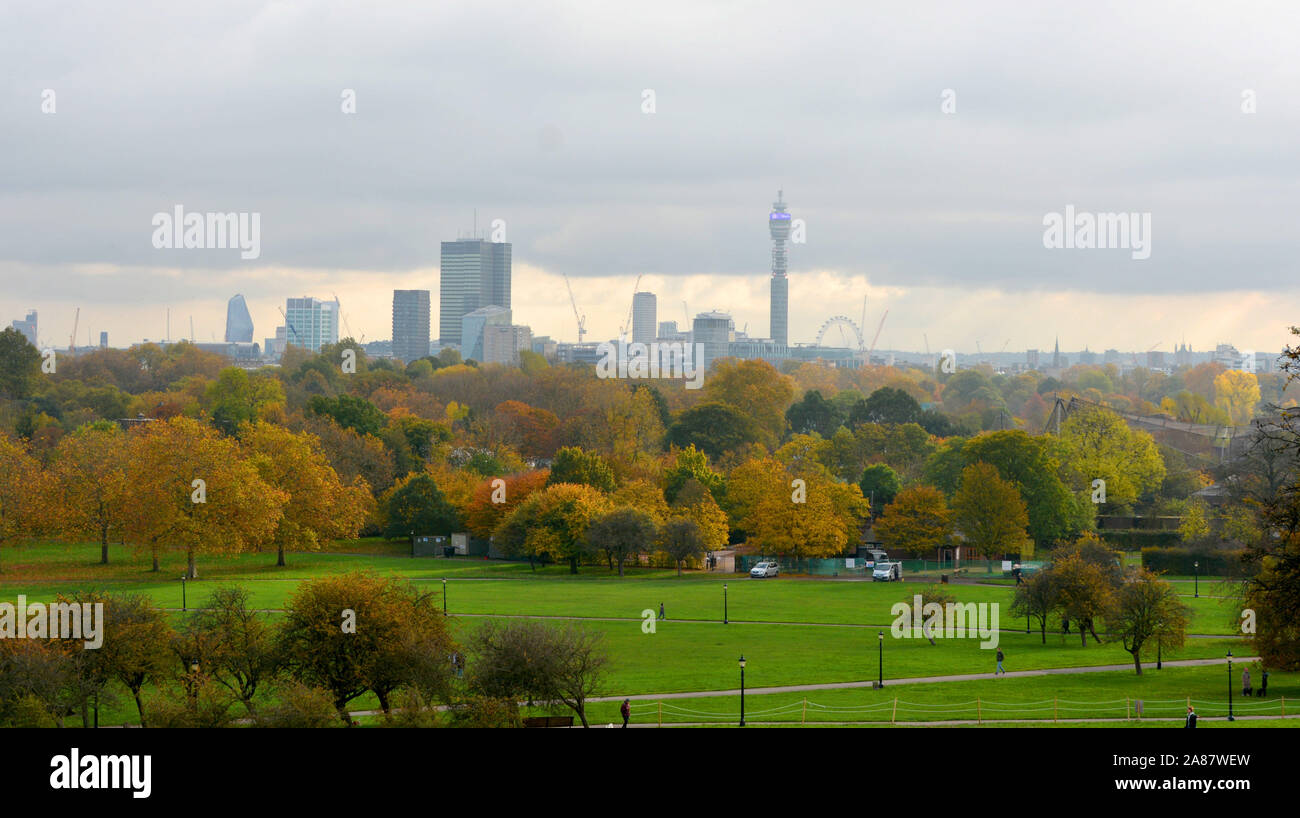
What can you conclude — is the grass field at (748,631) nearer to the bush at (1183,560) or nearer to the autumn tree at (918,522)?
the bush at (1183,560)

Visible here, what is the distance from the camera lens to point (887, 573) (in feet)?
256

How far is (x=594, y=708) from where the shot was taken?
39.1 metres

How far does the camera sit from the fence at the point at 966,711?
3675cm

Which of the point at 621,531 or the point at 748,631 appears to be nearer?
the point at 748,631

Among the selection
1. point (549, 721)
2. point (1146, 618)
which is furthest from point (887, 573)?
point (549, 721)

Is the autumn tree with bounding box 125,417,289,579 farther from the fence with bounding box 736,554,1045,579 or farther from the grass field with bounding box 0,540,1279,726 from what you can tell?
the fence with bounding box 736,554,1045,579

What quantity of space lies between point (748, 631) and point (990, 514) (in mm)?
31804

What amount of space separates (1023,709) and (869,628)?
19.5 m

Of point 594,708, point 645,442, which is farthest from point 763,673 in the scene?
point 645,442

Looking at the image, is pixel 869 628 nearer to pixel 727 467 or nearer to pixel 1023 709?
pixel 1023 709

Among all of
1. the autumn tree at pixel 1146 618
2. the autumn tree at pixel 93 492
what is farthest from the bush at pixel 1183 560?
the autumn tree at pixel 93 492

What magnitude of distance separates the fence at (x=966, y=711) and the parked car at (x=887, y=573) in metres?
38.3

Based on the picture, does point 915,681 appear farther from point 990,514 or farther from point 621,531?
point 990,514

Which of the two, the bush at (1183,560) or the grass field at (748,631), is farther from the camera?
the bush at (1183,560)
